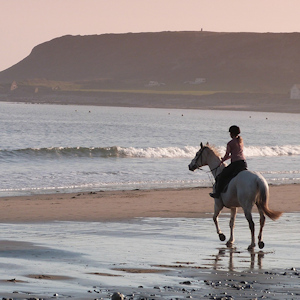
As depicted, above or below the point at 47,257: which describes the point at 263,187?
above

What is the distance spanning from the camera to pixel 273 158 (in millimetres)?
44438

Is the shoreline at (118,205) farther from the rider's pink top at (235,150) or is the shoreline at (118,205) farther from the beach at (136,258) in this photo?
the rider's pink top at (235,150)

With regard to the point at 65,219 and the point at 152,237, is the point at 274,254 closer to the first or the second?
the point at 152,237

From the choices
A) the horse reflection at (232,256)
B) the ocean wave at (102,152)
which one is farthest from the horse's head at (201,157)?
the ocean wave at (102,152)

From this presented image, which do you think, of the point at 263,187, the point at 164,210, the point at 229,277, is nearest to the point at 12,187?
the point at 164,210

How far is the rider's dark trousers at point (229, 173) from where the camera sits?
14.1 metres

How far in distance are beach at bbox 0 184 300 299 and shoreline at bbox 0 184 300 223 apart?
0.03 metres

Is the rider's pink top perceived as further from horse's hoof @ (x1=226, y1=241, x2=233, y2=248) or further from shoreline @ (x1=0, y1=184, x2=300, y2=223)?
shoreline @ (x1=0, y1=184, x2=300, y2=223)

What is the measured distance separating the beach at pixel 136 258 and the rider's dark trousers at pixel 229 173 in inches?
41.0

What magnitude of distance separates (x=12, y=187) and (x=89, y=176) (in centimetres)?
543

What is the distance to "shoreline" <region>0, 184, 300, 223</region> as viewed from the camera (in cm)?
1770

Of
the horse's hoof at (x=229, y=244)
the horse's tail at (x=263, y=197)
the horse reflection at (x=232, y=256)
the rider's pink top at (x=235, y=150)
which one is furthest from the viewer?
the rider's pink top at (x=235, y=150)

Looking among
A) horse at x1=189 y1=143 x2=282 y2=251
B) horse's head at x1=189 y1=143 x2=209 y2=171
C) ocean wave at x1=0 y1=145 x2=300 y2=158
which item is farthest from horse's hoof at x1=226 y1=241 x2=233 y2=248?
ocean wave at x1=0 y1=145 x2=300 y2=158

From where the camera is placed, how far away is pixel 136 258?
464 inches
